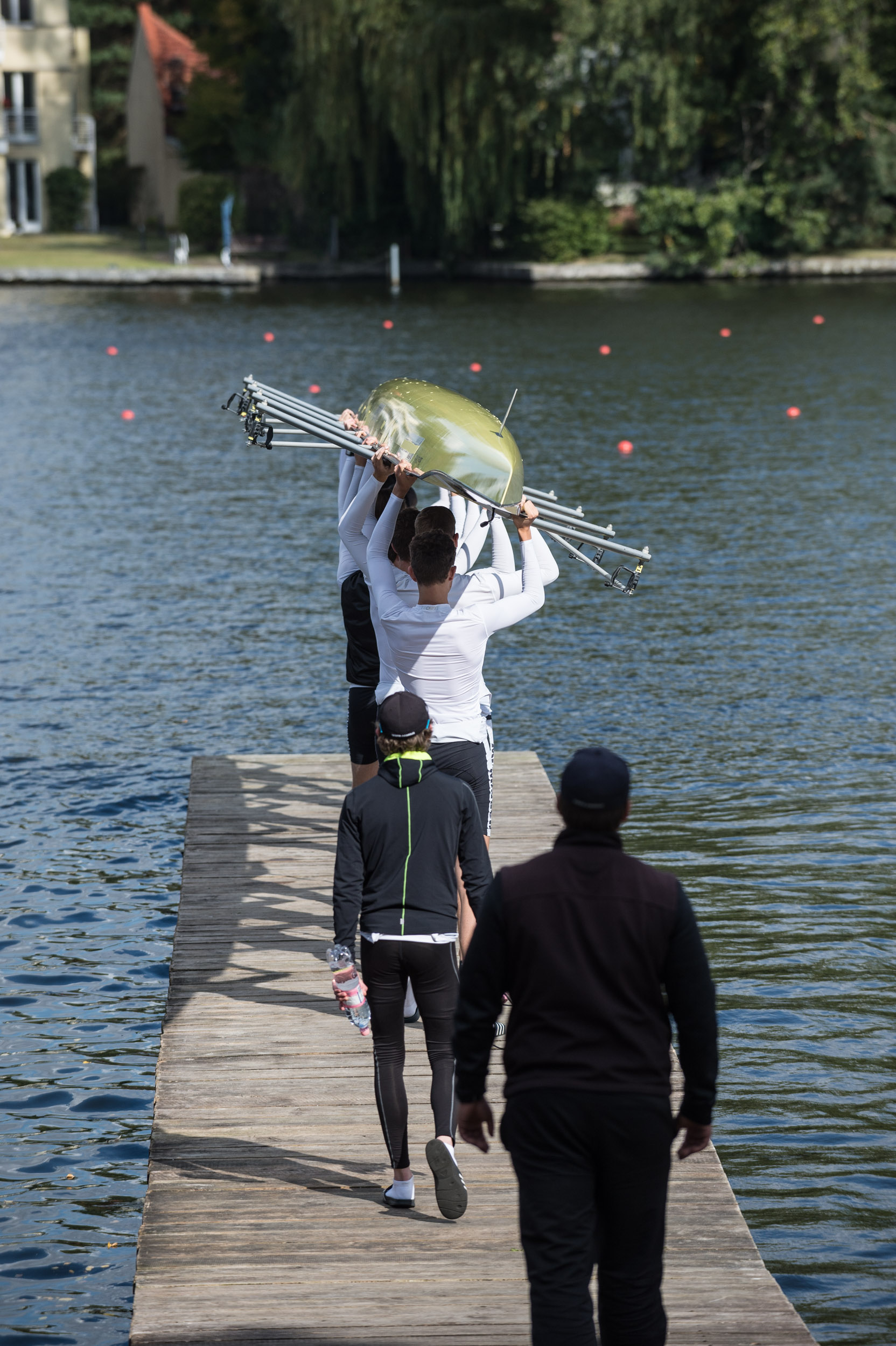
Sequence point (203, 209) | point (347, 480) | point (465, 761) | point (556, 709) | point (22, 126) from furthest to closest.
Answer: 1. point (22, 126)
2. point (203, 209)
3. point (556, 709)
4. point (347, 480)
5. point (465, 761)

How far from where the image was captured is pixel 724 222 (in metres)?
59.8

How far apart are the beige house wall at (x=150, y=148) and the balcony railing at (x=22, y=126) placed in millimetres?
5617

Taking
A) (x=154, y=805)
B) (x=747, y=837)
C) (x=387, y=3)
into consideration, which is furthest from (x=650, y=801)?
(x=387, y=3)

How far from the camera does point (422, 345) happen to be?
41.4 m

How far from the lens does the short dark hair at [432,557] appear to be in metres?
6.78

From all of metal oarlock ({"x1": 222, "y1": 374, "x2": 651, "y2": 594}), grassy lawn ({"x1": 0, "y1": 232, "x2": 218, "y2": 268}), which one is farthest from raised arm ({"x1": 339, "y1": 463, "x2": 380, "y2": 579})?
grassy lawn ({"x1": 0, "y1": 232, "x2": 218, "y2": 268})

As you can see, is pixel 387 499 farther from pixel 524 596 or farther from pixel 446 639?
pixel 446 639

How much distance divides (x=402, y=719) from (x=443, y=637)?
111cm

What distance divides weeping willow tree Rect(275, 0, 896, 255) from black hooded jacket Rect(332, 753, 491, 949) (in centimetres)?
5346

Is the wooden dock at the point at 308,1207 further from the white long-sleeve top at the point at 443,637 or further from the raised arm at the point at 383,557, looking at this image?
the raised arm at the point at 383,557

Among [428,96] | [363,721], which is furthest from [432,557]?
[428,96]

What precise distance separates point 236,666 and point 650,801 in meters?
5.27

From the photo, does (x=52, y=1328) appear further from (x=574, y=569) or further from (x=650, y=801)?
(x=574, y=569)

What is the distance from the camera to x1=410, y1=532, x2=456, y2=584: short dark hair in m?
6.78
